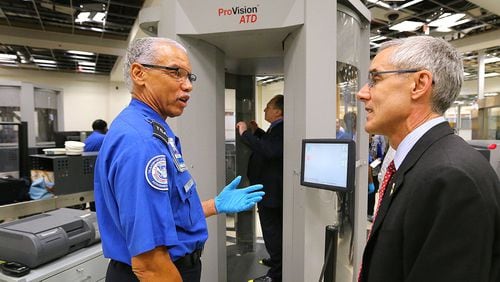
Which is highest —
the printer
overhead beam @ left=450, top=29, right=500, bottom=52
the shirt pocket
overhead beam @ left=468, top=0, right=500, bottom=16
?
overhead beam @ left=450, top=29, right=500, bottom=52

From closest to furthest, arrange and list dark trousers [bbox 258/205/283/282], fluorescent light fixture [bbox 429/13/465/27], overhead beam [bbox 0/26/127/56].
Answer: dark trousers [bbox 258/205/283/282] → fluorescent light fixture [bbox 429/13/465/27] → overhead beam [bbox 0/26/127/56]

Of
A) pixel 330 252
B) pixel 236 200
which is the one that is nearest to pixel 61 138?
pixel 236 200

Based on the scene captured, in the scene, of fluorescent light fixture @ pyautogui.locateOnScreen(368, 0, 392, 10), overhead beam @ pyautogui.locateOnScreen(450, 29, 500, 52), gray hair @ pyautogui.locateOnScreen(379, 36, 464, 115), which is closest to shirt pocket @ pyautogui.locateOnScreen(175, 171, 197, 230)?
gray hair @ pyautogui.locateOnScreen(379, 36, 464, 115)

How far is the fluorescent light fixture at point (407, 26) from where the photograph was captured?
18.5 ft

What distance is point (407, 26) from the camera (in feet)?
19.0

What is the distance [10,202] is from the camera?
6.92ft

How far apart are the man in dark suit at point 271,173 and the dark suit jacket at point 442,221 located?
1.74 metres

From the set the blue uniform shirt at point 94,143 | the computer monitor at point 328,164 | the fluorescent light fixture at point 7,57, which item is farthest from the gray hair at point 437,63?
the fluorescent light fixture at point 7,57

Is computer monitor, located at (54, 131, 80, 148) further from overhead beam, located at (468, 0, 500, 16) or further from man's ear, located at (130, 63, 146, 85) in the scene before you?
overhead beam, located at (468, 0, 500, 16)

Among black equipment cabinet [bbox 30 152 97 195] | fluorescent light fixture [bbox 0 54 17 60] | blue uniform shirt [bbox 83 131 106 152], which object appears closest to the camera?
black equipment cabinet [bbox 30 152 97 195]

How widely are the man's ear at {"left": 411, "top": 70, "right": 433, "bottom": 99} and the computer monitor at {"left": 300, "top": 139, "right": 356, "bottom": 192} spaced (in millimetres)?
760

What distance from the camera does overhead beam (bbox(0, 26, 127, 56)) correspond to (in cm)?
616

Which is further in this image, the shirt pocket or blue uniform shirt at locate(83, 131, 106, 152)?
blue uniform shirt at locate(83, 131, 106, 152)

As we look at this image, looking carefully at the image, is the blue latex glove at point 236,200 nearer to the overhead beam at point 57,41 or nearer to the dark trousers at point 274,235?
the dark trousers at point 274,235
